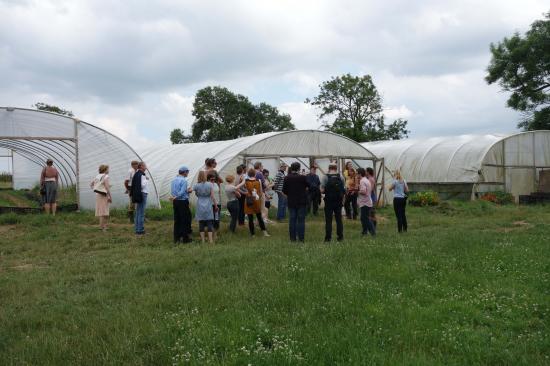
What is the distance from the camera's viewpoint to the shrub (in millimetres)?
21531

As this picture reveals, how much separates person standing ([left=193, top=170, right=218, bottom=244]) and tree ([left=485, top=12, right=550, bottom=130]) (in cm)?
2758

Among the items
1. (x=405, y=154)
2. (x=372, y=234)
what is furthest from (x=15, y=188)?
(x=372, y=234)

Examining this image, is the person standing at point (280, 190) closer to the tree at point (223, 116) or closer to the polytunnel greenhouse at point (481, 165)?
the polytunnel greenhouse at point (481, 165)

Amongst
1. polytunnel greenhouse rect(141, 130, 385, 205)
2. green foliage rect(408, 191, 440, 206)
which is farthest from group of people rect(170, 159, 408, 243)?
green foliage rect(408, 191, 440, 206)

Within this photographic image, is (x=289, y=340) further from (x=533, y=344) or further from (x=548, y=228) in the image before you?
(x=548, y=228)

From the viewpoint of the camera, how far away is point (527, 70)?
32.1 metres

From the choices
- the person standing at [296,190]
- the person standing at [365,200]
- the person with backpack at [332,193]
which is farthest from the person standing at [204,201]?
the person standing at [365,200]

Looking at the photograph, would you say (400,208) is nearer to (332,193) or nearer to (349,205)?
(332,193)

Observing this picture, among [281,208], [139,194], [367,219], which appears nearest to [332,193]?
[367,219]

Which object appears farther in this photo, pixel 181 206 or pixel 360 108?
pixel 360 108

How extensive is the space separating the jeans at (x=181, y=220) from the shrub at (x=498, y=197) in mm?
14676

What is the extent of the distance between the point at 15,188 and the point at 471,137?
2369cm

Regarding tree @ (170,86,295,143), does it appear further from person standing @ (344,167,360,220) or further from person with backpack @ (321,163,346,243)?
person with backpack @ (321,163,346,243)

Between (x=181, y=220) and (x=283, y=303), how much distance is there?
562 cm
